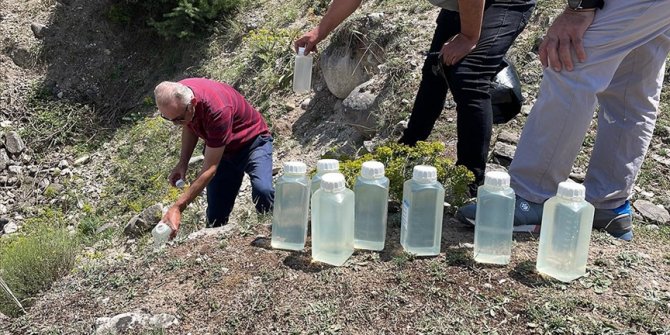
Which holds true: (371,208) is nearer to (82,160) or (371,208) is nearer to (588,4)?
(588,4)

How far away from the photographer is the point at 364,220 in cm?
266

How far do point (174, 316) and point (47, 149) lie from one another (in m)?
5.48

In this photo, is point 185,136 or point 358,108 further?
point 358,108

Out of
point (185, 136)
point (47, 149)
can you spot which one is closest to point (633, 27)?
point (185, 136)

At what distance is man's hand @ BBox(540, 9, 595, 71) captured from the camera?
2.49 metres

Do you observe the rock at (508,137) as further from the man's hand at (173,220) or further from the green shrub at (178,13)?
the green shrub at (178,13)

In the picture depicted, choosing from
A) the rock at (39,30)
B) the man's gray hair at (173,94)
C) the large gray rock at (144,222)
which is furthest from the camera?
the rock at (39,30)

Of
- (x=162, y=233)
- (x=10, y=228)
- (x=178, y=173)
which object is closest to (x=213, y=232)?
(x=162, y=233)

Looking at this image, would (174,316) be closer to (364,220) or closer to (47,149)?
(364,220)

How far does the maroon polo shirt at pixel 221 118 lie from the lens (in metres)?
3.70

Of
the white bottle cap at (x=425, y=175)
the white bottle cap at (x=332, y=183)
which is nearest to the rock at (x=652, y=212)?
the white bottle cap at (x=425, y=175)

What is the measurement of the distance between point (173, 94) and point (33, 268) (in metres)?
1.17

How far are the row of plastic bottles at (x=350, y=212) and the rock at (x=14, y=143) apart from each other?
5.35 meters

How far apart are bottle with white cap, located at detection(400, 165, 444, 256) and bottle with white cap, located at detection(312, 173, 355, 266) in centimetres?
23
